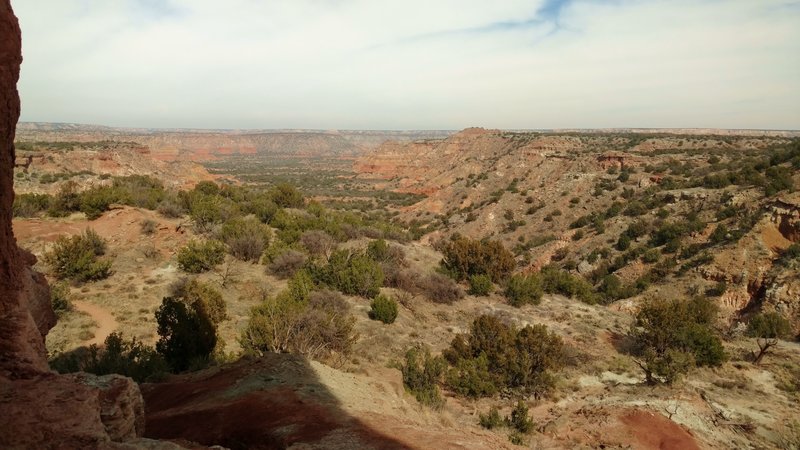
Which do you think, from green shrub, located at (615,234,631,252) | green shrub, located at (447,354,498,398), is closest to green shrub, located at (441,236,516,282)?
green shrub, located at (447,354,498,398)

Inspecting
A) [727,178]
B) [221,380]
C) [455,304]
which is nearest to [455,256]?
[455,304]

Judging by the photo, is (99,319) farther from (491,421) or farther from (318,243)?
(491,421)

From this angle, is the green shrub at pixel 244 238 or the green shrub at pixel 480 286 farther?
the green shrub at pixel 480 286

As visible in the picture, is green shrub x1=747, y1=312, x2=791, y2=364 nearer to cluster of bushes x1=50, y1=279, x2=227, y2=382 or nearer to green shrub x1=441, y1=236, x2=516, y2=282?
green shrub x1=441, y1=236, x2=516, y2=282

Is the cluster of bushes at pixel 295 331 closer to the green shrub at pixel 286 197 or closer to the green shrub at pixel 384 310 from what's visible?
the green shrub at pixel 384 310

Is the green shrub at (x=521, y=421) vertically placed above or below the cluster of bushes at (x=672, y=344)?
above

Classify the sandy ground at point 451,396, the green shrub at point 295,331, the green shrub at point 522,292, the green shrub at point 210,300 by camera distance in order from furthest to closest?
1. the green shrub at point 522,292
2. the green shrub at point 210,300
3. the green shrub at point 295,331
4. the sandy ground at point 451,396

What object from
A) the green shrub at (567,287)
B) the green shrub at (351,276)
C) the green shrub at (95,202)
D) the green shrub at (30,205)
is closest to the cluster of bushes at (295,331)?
the green shrub at (351,276)

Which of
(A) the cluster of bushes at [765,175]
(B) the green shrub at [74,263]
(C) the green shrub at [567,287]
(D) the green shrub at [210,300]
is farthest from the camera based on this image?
(A) the cluster of bushes at [765,175]
